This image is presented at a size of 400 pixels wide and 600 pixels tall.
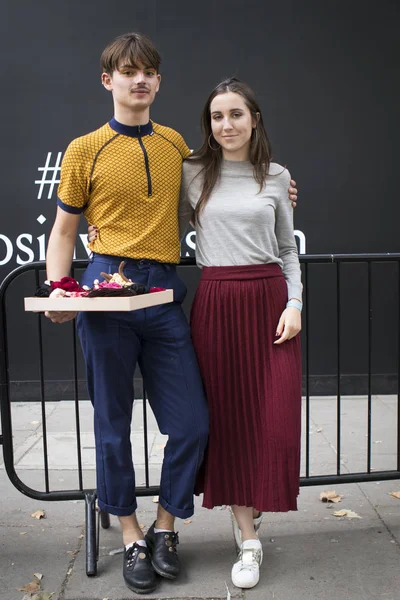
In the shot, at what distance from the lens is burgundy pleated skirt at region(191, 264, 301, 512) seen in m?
2.79

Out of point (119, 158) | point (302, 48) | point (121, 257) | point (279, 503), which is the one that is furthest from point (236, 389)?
point (302, 48)

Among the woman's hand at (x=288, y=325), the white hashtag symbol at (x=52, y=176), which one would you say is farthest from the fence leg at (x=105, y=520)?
the white hashtag symbol at (x=52, y=176)

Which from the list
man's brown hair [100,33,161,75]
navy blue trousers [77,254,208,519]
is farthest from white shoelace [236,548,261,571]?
man's brown hair [100,33,161,75]

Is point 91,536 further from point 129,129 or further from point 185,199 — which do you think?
point 129,129

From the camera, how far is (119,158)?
Answer: 8.68 ft

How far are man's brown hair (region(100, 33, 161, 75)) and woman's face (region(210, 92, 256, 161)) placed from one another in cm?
33

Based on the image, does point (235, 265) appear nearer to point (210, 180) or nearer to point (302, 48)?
point (210, 180)

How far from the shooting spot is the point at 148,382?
9.50ft

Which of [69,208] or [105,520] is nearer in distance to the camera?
[69,208]

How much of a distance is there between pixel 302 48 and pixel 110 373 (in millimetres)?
4386

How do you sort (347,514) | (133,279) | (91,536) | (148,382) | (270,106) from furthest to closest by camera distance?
(270,106)
(347,514)
(91,536)
(148,382)
(133,279)

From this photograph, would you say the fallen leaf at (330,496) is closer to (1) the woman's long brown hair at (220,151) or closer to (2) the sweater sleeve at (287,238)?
(2) the sweater sleeve at (287,238)

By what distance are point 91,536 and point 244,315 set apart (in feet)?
4.21

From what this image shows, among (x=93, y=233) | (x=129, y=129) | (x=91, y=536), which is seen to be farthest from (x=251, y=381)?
(x=129, y=129)
